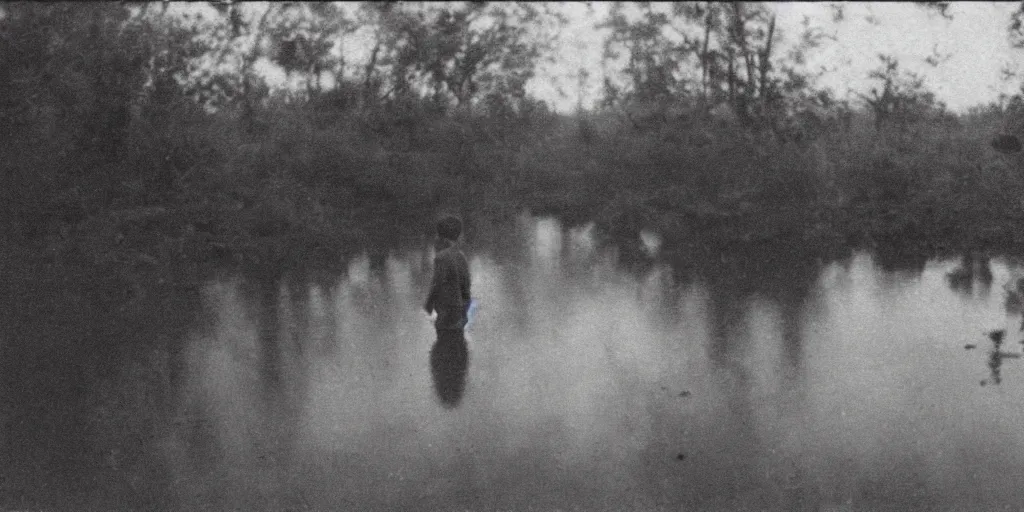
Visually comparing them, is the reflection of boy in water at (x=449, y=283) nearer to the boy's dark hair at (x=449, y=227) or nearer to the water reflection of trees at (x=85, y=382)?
the boy's dark hair at (x=449, y=227)

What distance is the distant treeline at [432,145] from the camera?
40.3 feet

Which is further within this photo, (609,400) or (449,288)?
(449,288)

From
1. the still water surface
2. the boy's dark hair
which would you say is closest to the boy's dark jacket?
the boy's dark hair

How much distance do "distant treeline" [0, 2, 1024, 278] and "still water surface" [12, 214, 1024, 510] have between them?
7.27 ft

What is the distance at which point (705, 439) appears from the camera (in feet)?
20.9

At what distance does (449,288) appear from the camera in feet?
28.6

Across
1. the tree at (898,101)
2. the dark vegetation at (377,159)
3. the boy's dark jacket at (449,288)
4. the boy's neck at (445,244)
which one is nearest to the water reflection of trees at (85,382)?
the dark vegetation at (377,159)

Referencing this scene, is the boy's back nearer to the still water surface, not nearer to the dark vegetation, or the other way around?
the still water surface

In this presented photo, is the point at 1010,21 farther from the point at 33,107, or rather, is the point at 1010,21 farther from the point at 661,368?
the point at 33,107

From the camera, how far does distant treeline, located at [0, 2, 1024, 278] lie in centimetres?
1228

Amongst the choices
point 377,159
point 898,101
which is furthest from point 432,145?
point 898,101

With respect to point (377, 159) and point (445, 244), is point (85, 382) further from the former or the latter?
point (377, 159)

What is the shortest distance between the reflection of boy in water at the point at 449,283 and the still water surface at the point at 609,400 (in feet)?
1.14

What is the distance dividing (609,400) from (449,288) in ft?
7.23
